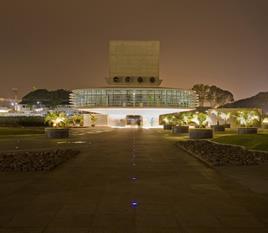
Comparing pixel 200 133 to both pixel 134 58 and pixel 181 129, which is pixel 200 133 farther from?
pixel 134 58

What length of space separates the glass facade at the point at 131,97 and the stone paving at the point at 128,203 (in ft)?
286

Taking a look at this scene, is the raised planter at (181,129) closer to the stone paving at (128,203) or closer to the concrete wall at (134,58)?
the stone paving at (128,203)

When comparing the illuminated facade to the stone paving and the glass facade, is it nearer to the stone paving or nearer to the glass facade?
the glass facade

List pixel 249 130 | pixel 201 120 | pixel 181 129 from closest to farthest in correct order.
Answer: pixel 201 120 < pixel 249 130 < pixel 181 129

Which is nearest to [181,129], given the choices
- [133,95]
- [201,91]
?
[133,95]

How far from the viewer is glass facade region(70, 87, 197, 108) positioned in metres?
104

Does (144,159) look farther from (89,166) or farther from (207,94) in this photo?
(207,94)

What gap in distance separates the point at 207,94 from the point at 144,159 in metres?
151

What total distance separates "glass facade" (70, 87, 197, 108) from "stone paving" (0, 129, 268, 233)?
87302mm

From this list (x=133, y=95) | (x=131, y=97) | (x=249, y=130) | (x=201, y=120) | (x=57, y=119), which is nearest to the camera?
(x=201, y=120)

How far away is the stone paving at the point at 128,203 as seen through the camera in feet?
26.8

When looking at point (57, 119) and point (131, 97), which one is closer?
point (57, 119)

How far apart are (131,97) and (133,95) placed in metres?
0.72

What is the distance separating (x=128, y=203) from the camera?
10.3 meters
